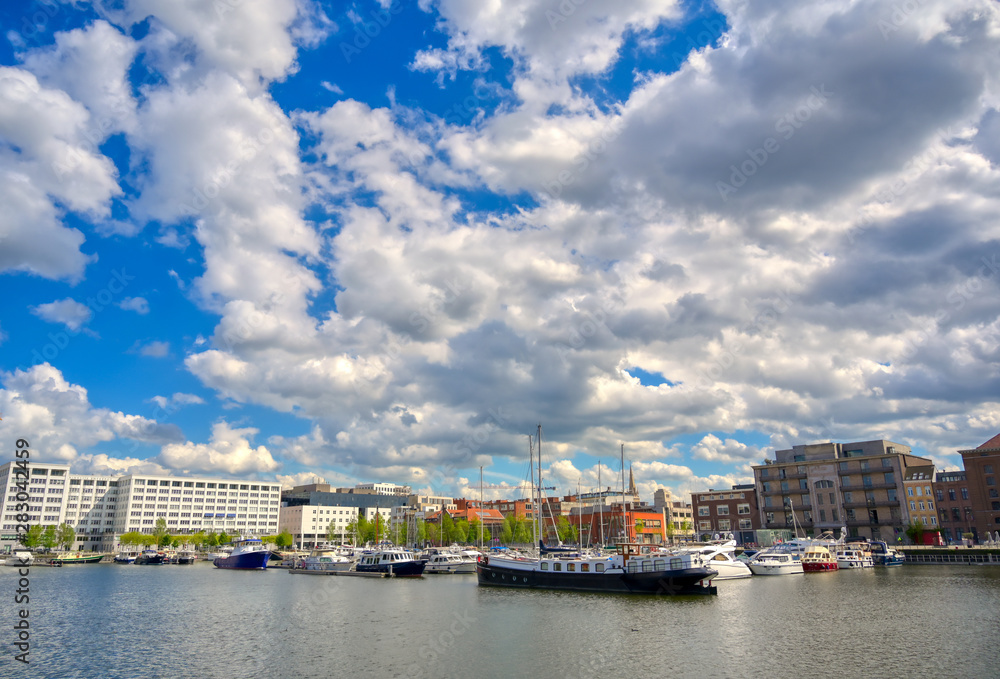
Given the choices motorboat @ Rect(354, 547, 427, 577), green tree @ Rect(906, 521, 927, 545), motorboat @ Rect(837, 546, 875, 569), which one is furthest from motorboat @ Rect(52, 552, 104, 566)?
green tree @ Rect(906, 521, 927, 545)

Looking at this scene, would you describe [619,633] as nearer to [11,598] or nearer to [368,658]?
[368,658]

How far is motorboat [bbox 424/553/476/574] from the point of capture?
12412 cm

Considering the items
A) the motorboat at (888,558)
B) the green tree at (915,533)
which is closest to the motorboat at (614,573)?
the motorboat at (888,558)

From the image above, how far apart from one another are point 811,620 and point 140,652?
4983 cm

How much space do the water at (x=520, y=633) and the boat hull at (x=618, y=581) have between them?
2554mm

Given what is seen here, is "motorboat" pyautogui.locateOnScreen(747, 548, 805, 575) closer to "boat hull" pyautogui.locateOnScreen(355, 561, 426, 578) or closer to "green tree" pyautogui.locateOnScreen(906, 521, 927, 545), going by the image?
"green tree" pyautogui.locateOnScreen(906, 521, 927, 545)

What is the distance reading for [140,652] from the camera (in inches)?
1720

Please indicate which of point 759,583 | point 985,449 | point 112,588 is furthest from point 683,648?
point 985,449

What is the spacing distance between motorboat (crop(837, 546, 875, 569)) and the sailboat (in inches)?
2158

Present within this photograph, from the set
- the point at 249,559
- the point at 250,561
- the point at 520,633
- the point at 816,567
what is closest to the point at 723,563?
the point at 816,567

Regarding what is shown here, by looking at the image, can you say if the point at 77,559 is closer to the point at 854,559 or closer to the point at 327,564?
the point at 327,564

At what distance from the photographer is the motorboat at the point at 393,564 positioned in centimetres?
11156

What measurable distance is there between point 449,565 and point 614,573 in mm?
56458

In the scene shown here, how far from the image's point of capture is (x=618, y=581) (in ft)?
247
